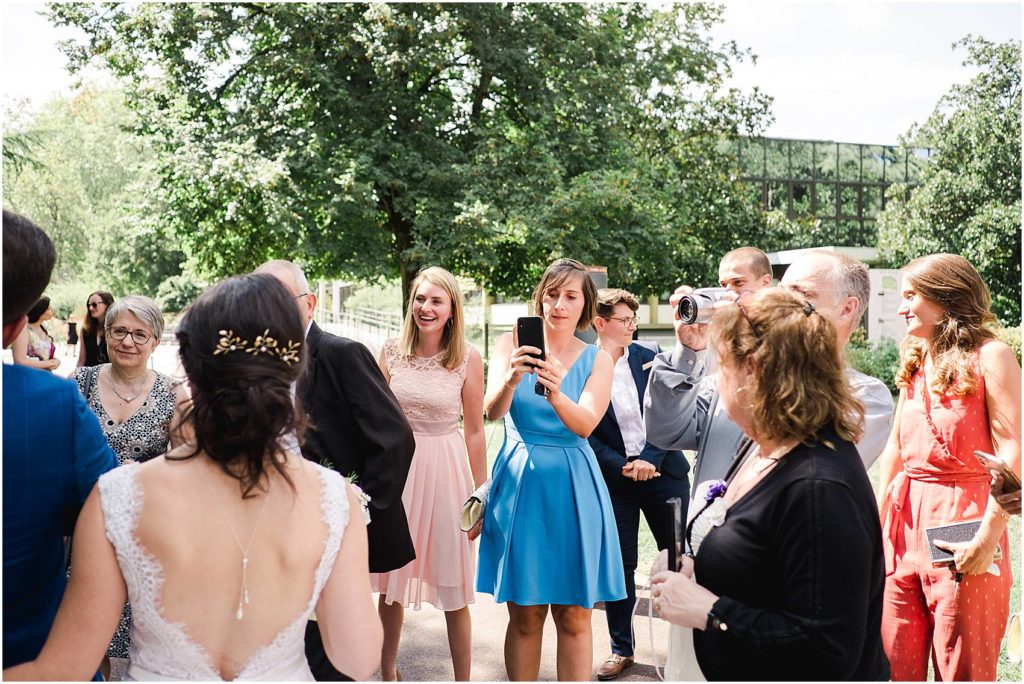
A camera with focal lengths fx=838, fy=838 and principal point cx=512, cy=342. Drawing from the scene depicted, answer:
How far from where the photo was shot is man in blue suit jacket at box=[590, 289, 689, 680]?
5.01 metres

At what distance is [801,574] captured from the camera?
1926 mm

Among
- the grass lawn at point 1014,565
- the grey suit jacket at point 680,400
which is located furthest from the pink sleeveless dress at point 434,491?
the grey suit jacket at point 680,400

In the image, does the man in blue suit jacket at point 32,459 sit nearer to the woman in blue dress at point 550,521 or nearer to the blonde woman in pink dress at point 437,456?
the woman in blue dress at point 550,521

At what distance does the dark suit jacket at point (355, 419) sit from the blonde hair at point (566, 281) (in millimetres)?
969

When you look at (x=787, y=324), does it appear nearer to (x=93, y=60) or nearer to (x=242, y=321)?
(x=242, y=321)

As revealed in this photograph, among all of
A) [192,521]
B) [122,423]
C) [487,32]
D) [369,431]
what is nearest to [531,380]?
[369,431]

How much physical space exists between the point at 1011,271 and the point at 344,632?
23413mm

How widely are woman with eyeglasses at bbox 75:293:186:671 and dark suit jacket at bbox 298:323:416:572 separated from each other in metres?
0.85

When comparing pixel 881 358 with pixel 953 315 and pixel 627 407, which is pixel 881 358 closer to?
pixel 627 407

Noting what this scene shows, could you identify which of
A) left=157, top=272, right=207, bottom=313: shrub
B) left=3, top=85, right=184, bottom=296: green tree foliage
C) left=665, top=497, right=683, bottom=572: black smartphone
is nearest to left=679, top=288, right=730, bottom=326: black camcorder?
left=665, top=497, right=683, bottom=572: black smartphone

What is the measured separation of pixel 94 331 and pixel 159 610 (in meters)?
6.30

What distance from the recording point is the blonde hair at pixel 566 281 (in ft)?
13.7

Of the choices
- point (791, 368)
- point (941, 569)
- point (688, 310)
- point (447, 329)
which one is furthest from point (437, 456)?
point (791, 368)

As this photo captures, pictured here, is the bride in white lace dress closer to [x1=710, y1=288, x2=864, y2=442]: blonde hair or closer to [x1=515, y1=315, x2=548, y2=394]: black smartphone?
[x1=710, y1=288, x2=864, y2=442]: blonde hair
